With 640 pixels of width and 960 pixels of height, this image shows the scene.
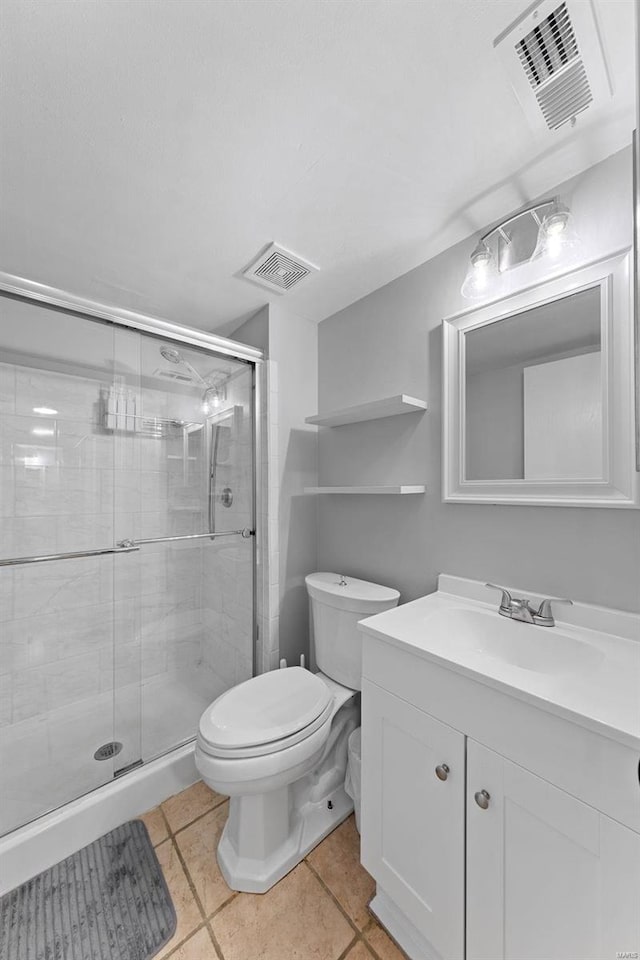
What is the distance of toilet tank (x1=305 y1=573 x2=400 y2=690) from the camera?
144 cm

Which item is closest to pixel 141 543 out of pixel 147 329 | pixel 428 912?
pixel 147 329

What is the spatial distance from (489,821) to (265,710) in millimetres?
744

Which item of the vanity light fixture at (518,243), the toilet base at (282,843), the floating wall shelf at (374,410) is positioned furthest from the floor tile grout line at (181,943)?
the vanity light fixture at (518,243)

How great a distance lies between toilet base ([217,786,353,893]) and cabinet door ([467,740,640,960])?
23.9 inches

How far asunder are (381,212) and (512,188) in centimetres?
40

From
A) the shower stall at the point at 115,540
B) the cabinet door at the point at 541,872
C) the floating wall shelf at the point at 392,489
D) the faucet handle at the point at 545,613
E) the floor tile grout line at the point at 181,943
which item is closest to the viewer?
the cabinet door at the point at 541,872

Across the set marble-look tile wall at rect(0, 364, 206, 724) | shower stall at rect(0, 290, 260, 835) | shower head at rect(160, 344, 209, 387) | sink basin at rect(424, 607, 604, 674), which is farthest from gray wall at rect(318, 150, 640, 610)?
marble-look tile wall at rect(0, 364, 206, 724)

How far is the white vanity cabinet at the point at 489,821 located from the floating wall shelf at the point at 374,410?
2.80 ft

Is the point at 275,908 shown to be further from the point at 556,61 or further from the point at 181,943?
the point at 556,61

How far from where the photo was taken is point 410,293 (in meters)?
1.54

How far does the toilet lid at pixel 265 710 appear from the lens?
1.13 m

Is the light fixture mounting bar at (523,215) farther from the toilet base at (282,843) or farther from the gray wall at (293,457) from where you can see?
the toilet base at (282,843)

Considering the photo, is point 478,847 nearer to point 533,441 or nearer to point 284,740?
point 284,740

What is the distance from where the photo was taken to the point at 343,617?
150 cm
